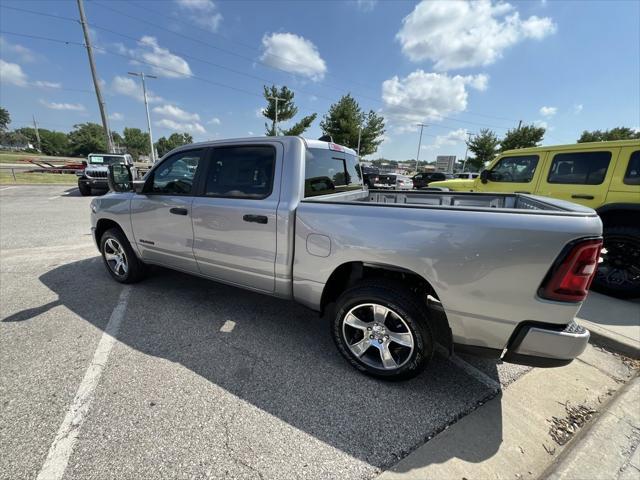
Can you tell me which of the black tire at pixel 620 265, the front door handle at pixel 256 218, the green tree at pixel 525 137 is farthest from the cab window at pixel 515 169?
the green tree at pixel 525 137

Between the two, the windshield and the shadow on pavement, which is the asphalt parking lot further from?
the windshield

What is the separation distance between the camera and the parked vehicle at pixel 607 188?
3912 mm

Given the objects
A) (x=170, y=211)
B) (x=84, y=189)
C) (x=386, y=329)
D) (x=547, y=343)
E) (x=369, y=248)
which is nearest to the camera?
(x=547, y=343)

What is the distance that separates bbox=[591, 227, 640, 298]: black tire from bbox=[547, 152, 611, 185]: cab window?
3.09 ft

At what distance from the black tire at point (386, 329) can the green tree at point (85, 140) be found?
4071 inches

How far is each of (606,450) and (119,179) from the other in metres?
5.18

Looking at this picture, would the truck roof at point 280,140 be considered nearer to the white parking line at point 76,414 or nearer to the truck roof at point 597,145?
the white parking line at point 76,414

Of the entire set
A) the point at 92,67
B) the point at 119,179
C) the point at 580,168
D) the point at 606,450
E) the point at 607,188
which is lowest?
the point at 606,450

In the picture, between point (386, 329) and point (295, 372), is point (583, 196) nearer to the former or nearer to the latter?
point (386, 329)

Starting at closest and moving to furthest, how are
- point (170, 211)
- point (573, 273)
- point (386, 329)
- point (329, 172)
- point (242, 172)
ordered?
point (573, 273), point (386, 329), point (242, 172), point (329, 172), point (170, 211)

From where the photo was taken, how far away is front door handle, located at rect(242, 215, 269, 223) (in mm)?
2557

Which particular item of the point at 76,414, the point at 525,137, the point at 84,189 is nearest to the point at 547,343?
the point at 76,414

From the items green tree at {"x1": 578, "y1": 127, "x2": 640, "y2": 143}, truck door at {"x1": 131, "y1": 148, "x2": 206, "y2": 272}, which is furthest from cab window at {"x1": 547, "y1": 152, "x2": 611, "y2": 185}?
green tree at {"x1": 578, "y1": 127, "x2": 640, "y2": 143}

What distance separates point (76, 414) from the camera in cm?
197
